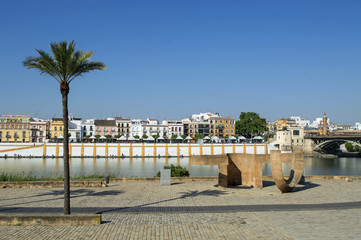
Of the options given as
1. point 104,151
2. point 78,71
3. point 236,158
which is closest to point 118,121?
point 104,151

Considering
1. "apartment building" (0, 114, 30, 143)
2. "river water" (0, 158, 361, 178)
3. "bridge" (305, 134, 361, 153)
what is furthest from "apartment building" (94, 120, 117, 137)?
"bridge" (305, 134, 361, 153)

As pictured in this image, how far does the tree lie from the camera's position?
114m

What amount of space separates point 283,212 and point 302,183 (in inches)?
404

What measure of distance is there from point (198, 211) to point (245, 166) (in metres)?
9.54

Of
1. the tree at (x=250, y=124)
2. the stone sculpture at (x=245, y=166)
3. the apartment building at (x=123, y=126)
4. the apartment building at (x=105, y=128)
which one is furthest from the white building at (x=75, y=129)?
the stone sculpture at (x=245, y=166)

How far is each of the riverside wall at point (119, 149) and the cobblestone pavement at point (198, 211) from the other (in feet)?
207

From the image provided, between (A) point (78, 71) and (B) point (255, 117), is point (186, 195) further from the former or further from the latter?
(B) point (255, 117)

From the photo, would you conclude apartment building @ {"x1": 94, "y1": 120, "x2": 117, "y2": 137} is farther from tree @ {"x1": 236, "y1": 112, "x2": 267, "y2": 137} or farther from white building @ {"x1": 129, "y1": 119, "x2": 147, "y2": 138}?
tree @ {"x1": 236, "y1": 112, "x2": 267, "y2": 137}

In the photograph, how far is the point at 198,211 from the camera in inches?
575

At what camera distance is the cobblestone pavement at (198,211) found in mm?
11273

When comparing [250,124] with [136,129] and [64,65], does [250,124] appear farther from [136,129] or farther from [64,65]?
[64,65]

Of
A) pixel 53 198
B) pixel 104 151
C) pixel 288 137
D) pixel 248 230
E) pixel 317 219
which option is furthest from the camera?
pixel 288 137

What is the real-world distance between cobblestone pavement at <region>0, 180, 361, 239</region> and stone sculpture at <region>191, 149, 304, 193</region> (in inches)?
33.5

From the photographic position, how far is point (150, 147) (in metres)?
85.9
